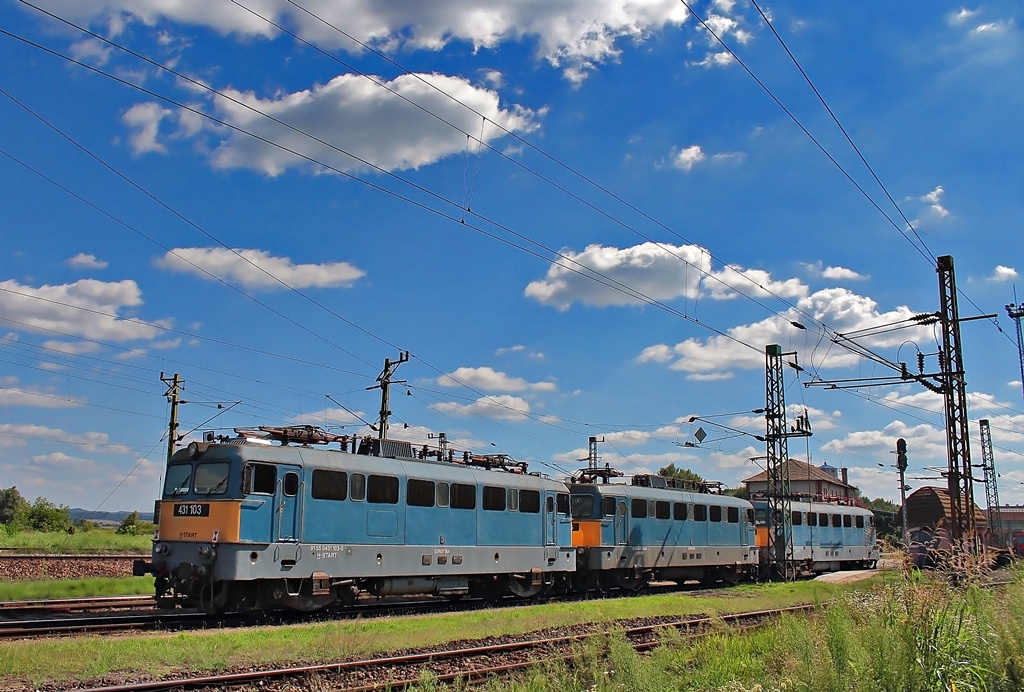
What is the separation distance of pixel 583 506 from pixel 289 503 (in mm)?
12302

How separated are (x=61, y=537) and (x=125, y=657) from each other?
30529 millimetres

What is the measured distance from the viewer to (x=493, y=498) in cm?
2311

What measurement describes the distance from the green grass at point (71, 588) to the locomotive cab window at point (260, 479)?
9.74 metres

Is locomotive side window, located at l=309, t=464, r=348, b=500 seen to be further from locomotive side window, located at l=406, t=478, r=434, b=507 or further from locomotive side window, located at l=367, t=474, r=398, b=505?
locomotive side window, located at l=406, t=478, r=434, b=507

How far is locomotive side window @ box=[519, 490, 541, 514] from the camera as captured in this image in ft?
79.2

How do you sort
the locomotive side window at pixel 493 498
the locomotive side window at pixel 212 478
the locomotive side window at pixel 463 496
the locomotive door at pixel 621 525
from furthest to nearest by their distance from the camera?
the locomotive door at pixel 621 525 < the locomotive side window at pixel 493 498 < the locomotive side window at pixel 463 496 < the locomotive side window at pixel 212 478

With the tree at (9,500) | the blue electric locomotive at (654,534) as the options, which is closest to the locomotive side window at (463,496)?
the blue electric locomotive at (654,534)

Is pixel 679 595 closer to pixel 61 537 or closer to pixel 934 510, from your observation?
pixel 61 537

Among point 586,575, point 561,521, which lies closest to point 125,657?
point 561,521

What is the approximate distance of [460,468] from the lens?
73.9ft

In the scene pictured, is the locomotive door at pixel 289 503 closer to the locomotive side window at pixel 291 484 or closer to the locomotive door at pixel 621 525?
the locomotive side window at pixel 291 484

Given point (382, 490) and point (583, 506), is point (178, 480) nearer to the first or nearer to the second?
point (382, 490)

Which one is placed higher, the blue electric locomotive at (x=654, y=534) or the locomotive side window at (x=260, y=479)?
the locomotive side window at (x=260, y=479)

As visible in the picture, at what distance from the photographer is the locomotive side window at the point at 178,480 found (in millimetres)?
17703
